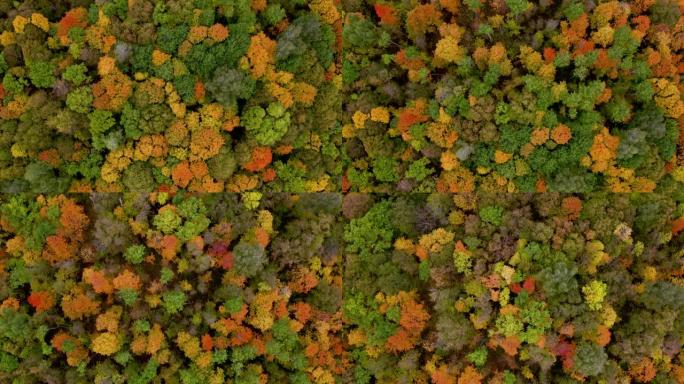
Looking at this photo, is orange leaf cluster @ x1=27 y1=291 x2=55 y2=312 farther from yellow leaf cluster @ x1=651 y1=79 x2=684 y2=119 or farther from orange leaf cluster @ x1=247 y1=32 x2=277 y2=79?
yellow leaf cluster @ x1=651 y1=79 x2=684 y2=119

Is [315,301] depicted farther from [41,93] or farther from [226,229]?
[41,93]

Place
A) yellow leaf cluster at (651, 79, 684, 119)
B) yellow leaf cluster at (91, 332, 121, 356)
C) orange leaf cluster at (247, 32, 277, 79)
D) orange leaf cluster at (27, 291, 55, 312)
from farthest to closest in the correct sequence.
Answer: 1. yellow leaf cluster at (651, 79, 684, 119)
2. orange leaf cluster at (27, 291, 55, 312)
3. orange leaf cluster at (247, 32, 277, 79)
4. yellow leaf cluster at (91, 332, 121, 356)

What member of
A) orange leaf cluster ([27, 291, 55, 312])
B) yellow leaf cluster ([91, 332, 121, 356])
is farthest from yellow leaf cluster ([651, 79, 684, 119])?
orange leaf cluster ([27, 291, 55, 312])

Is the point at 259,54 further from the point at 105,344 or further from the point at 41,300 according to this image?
the point at 41,300

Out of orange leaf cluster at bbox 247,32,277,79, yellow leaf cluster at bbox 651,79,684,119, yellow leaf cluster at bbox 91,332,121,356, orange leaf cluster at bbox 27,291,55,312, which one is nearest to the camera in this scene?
yellow leaf cluster at bbox 91,332,121,356

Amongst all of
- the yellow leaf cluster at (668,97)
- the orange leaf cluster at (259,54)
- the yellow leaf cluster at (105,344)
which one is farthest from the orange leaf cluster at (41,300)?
the yellow leaf cluster at (668,97)

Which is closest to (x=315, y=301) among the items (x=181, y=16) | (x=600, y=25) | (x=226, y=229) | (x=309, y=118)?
(x=226, y=229)

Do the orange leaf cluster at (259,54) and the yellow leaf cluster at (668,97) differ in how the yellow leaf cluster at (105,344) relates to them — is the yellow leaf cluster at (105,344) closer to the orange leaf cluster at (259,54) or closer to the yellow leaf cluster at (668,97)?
the orange leaf cluster at (259,54)

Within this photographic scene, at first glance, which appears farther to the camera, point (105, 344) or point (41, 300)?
point (41, 300)

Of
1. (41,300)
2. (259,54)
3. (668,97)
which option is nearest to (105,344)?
(41,300)

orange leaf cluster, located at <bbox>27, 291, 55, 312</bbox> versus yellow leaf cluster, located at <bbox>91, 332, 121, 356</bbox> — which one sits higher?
orange leaf cluster, located at <bbox>27, 291, 55, 312</bbox>

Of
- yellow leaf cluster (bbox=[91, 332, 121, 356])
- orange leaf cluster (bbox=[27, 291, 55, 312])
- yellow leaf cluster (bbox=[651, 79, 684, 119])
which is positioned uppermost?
yellow leaf cluster (bbox=[651, 79, 684, 119])
